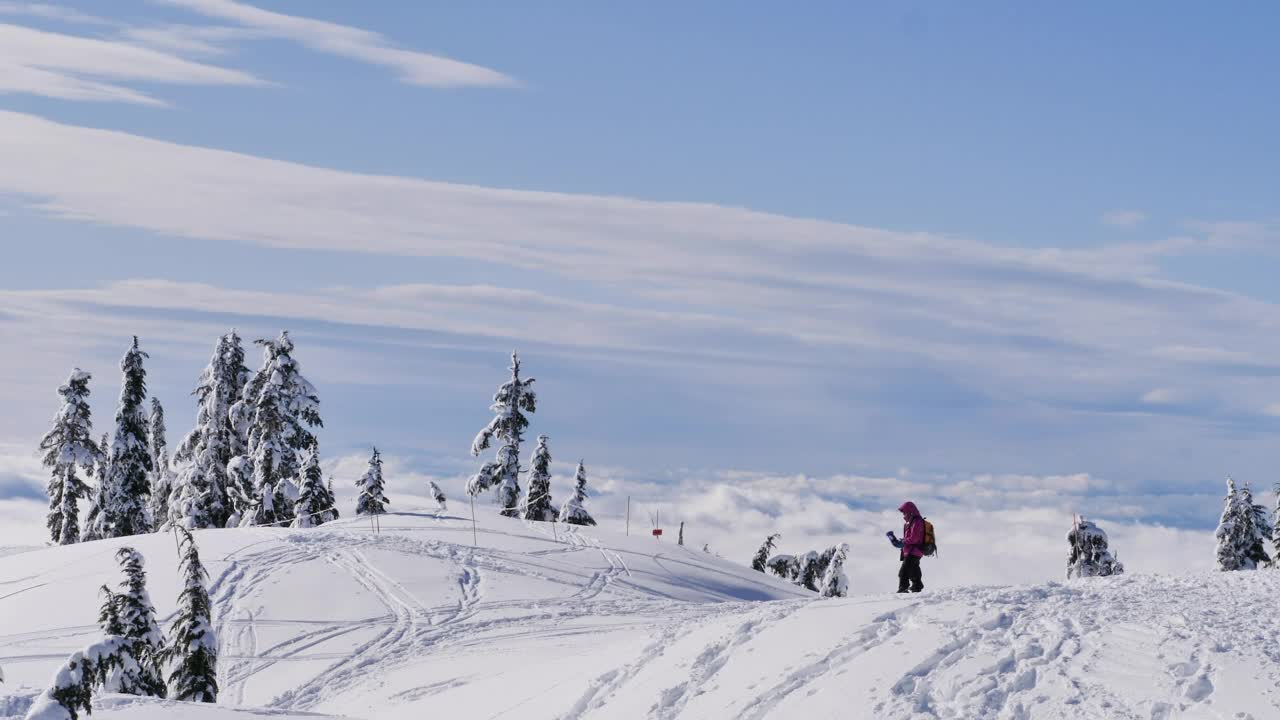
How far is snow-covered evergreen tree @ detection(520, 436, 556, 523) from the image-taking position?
60.8 m

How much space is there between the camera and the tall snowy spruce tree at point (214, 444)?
60.9m

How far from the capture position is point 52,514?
64.6m

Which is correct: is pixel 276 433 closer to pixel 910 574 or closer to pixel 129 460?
pixel 129 460

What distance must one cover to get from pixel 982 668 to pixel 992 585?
5.61 metres

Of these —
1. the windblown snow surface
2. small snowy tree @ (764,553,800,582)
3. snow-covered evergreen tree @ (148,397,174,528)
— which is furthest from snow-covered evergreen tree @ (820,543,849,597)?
snow-covered evergreen tree @ (148,397,174,528)

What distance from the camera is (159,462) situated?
7800 cm

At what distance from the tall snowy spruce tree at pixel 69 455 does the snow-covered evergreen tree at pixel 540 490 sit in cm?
2213

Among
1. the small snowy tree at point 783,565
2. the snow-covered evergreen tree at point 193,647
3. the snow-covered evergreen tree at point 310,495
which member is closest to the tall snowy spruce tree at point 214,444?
the snow-covered evergreen tree at point 310,495

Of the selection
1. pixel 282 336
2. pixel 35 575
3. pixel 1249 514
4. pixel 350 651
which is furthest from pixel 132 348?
pixel 1249 514

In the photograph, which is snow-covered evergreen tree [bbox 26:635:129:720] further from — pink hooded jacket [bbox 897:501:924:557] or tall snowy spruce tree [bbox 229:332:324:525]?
tall snowy spruce tree [bbox 229:332:324:525]

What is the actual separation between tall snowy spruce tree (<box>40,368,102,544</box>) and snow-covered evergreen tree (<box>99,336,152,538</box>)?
1.76 meters

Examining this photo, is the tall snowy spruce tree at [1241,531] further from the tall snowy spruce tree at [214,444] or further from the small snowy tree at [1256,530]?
the tall snowy spruce tree at [214,444]

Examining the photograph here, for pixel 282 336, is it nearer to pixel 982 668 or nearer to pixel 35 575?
pixel 35 575

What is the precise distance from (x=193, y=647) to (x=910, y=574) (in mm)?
15252
